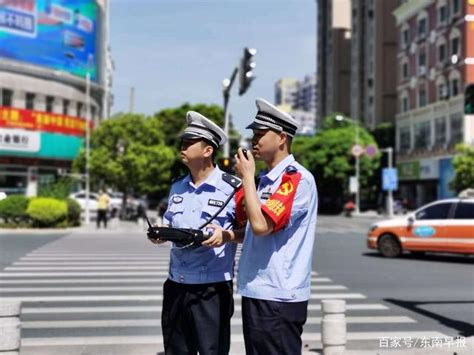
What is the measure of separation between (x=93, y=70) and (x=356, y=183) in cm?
2049

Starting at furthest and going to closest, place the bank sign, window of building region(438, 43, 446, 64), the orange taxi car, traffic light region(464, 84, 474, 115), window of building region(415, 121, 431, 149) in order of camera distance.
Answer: window of building region(415, 121, 431, 149) → window of building region(438, 43, 446, 64) → the bank sign → the orange taxi car → traffic light region(464, 84, 474, 115)

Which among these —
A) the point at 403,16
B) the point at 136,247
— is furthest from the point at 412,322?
the point at 403,16

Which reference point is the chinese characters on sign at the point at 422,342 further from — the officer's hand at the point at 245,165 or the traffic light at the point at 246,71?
the traffic light at the point at 246,71

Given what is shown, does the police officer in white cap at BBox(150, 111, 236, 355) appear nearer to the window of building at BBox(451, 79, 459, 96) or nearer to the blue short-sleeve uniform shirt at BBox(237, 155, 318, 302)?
the blue short-sleeve uniform shirt at BBox(237, 155, 318, 302)

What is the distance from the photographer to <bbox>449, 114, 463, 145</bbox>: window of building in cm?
4203

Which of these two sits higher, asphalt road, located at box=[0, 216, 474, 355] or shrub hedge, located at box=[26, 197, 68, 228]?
shrub hedge, located at box=[26, 197, 68, 228]

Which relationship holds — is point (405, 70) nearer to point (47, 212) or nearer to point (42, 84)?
point (42, 84)

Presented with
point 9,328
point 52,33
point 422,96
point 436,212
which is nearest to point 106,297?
point 9,328

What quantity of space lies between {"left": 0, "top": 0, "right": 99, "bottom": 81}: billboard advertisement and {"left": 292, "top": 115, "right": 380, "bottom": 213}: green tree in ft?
61.3

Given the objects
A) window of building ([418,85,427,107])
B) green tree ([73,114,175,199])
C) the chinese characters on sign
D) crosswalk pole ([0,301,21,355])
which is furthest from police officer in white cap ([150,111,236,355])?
window of building ([418,85,427,107])

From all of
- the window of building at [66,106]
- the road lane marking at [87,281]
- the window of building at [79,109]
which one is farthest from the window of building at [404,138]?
the road lane marking at [87,281]

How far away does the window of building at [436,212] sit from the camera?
15477 millimetres

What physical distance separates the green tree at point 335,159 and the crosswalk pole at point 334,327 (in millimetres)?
48500

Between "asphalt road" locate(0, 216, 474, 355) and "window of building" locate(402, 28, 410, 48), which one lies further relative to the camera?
"window of building" locate(402, 28, 410, 48)
